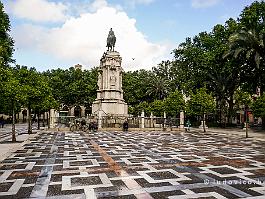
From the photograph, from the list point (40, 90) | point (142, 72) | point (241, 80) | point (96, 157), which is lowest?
point (96, 157)

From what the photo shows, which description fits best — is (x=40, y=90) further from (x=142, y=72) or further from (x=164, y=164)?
(x=142, y=72)

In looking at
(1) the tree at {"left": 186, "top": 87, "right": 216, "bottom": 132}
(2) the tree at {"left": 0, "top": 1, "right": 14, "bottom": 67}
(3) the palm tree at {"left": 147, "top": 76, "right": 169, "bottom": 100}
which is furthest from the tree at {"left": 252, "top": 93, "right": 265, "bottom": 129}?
(3) the palm tree at {"left": 147, "top": 76, "right": 169, "bottom": 100}

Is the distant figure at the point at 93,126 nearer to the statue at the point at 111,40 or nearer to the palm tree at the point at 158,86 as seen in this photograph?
the statue at the point at 111,40

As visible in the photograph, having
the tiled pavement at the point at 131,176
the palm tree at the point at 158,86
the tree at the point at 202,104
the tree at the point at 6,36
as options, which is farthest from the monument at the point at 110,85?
the palm tree at the point at 158,86

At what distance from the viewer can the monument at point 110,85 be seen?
122 feet

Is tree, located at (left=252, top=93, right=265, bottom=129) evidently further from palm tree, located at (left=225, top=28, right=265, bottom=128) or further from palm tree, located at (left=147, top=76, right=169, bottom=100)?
palm tree, located at (left=147, top=76, right=169, bottom=100)

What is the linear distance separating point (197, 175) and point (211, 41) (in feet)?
125

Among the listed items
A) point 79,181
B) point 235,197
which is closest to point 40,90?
point 79,181

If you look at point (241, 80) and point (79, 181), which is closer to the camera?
point (79, 181)

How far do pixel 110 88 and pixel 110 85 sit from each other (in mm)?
385

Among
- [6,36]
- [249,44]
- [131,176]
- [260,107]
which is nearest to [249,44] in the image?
[249,44]

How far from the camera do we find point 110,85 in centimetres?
3772

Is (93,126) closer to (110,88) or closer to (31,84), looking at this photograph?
(110,88)

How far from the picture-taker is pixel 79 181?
8383mm
